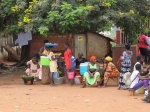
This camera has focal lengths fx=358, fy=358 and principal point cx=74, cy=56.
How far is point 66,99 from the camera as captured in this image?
9.29 metres

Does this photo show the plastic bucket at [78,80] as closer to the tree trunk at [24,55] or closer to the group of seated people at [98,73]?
the group of seated people at [98,73]

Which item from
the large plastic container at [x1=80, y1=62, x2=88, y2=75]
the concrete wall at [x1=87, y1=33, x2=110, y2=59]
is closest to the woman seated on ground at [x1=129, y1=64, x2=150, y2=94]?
the large plastic container at [x1=80, y1=62, x2=88, y2=75]

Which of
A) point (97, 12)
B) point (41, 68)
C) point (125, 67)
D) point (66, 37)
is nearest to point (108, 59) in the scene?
point (125, 67)

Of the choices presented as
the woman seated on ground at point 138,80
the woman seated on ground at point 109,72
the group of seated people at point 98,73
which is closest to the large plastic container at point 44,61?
the group of seated people at point 98,73

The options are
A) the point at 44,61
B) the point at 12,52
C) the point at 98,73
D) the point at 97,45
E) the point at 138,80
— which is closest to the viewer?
the point at 138,80

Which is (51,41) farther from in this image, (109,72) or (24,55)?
(109,72)

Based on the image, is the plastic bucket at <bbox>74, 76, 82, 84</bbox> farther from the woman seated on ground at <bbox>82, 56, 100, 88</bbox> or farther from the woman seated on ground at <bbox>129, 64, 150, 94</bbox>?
the woman seated on ground at <bbox>129, 64, 150, 94</bbox>

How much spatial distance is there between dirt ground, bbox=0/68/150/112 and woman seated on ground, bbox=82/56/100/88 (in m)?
0.29

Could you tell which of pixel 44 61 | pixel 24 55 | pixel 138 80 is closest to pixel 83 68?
pixel 44 61

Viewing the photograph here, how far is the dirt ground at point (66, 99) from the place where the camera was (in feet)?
26.2

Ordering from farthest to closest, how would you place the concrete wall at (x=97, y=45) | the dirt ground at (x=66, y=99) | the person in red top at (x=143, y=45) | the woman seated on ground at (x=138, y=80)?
the concrete wall at (x=97, y=45) < the person in red top at (x=143, y=45) < the woman seated on ground at (x=138, y=80) < the dirt ground at (x=66, y=99)

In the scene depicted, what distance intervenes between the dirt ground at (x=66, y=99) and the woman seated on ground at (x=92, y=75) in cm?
29

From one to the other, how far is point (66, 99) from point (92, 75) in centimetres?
236

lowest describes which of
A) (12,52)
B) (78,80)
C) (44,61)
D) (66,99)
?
(66,99)
